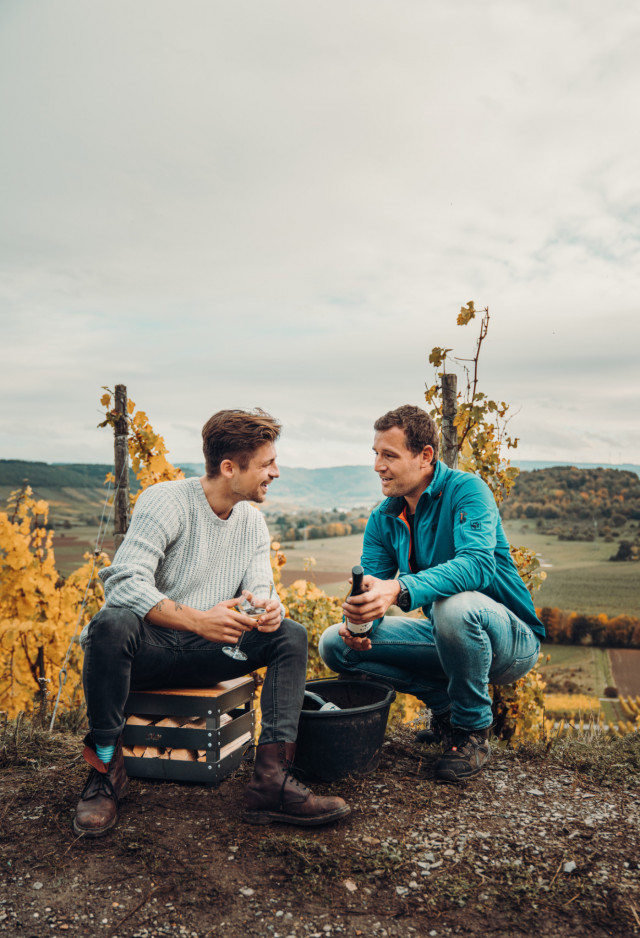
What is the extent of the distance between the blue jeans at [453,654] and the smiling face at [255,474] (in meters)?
0.87

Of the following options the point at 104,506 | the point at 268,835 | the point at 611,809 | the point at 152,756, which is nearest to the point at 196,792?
the point at 152,756

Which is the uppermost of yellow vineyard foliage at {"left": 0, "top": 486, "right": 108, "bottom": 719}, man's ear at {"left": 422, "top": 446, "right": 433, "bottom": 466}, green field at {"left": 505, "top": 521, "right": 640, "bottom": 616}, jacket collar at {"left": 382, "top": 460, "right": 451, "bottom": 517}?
man's ear at {"left": 422, "top": 446, "right": 433, "bottom": 466}

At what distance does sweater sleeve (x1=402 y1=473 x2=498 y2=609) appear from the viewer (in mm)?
2717

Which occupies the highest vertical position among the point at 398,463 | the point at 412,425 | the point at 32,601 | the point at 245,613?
the point at 412,425

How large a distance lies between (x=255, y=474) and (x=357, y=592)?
2.12 ft

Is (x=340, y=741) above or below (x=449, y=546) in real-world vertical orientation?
below

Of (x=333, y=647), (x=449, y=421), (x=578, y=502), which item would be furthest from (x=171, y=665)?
(x=578, y=502)

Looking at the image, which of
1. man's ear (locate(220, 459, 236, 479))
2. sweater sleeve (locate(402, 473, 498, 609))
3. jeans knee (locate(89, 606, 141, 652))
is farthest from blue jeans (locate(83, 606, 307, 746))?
man's ear (locate(220, 459, 236, 479))

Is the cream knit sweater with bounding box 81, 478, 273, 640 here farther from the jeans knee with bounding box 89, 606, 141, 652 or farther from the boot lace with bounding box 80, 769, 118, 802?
the boot lace with bounding box 80, 769, 118, 802

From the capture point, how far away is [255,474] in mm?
2713

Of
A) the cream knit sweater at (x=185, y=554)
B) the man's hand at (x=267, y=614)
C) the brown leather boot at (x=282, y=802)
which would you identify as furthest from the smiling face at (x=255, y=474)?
the brown leather boot at (x=282, y=802)

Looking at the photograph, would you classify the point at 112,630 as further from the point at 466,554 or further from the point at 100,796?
the point at 466,554

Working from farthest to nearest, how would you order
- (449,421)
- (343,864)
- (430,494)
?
1. (449,421)
2. (430,494)
3. (343,864)

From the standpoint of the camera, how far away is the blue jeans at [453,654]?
2.69 m
